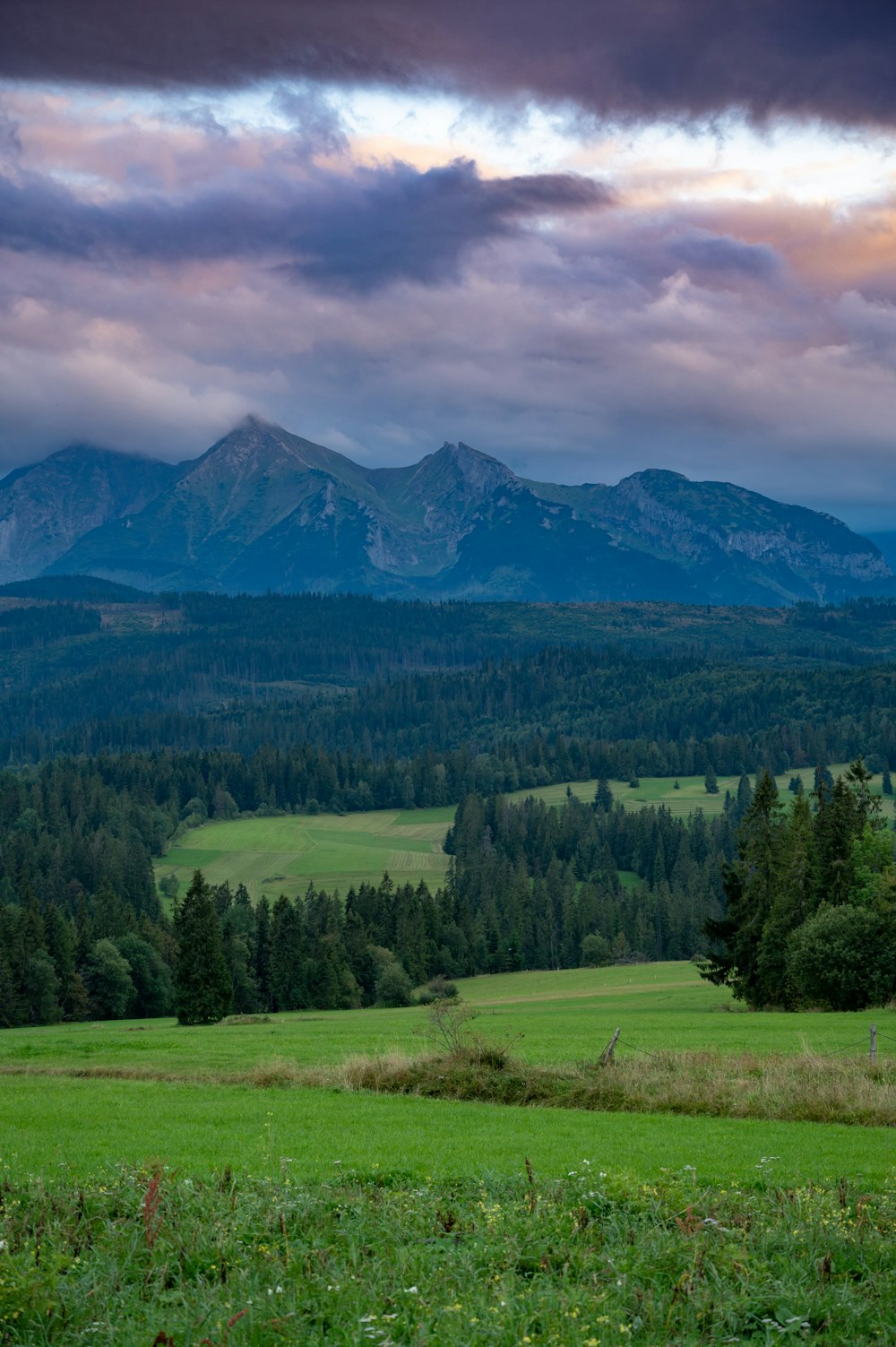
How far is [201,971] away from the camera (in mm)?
73750

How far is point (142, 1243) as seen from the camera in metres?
17.3

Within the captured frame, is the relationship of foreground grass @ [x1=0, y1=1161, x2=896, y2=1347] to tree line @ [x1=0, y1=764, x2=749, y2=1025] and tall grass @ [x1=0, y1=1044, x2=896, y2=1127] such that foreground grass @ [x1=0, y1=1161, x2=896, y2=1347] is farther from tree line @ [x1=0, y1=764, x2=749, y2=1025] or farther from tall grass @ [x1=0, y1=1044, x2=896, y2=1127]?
tree line @ [x1=0, y1=764, x2=749, y2=1025]

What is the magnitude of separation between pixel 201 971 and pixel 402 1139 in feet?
174

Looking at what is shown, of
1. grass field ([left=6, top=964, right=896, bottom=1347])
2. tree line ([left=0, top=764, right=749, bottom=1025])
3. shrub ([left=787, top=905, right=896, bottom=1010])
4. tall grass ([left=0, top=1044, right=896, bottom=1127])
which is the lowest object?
tree line ([left=0, top=764, right=749, bottom=1025])

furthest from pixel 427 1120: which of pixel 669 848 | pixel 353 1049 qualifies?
pixel 669 848

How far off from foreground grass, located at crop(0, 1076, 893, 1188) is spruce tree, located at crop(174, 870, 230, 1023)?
4450 centimetres

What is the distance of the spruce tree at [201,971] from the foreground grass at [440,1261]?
181 ft

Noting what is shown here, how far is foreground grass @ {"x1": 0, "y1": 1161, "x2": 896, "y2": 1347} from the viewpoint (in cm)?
1457

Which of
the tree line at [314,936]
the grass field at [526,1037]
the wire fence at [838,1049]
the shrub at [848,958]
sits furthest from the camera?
the tree line at [314,936]

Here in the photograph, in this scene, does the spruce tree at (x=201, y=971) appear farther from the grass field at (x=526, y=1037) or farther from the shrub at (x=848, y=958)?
the shrub at (x=848, y=958)

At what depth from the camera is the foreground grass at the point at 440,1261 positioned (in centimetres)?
1457

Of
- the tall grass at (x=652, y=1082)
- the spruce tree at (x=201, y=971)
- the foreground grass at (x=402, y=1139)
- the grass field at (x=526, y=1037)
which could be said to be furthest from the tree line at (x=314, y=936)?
the foreground grass at (x=402, y=1139)

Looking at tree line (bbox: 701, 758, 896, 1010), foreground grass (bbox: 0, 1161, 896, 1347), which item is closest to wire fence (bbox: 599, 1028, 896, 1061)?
foreground grass (bbox: 0, 1161, 896, 1347)

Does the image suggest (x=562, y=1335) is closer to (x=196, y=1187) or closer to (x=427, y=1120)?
(x=196, y=1187)
